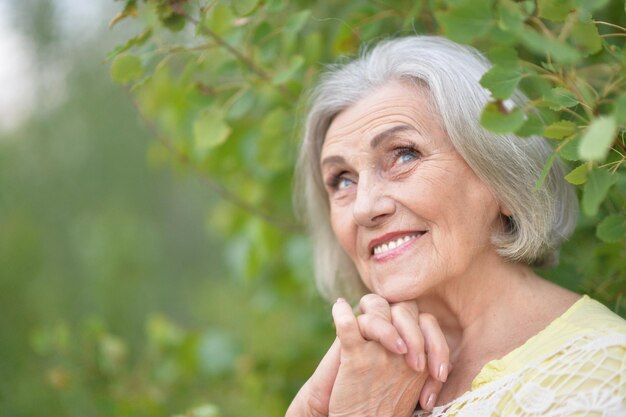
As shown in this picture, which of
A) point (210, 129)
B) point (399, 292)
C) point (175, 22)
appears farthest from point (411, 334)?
point (175, 22)

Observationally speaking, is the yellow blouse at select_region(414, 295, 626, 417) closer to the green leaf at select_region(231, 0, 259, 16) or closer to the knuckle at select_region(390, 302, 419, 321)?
the knuckle at select_region(390, 302, 419, 321)

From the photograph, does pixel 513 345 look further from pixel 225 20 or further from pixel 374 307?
pixel 225 20

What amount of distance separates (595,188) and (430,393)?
744 mm

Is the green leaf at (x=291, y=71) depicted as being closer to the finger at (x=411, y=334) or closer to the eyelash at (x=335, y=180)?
the eyelash at (x=335, y=180)

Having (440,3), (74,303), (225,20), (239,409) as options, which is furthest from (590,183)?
(74,303)

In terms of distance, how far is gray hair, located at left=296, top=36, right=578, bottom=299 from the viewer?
1.99 meters

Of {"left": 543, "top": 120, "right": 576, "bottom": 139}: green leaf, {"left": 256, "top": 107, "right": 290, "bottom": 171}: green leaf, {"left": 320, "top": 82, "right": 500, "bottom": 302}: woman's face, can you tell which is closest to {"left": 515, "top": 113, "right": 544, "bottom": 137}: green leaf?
{"left": 543, "top": 120, "right": 576, "bottom": 139}: green leaf

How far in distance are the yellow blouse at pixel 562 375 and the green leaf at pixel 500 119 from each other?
1.96 feet

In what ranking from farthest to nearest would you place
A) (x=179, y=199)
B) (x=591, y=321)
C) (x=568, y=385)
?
(x=179, y=199)
(x=591, y=321)
(x=568, y=385)

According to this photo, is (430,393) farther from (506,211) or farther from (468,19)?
(468,19)

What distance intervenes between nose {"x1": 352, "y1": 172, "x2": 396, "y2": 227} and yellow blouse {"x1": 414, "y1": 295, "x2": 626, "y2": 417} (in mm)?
474

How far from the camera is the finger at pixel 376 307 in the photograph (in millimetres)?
1898

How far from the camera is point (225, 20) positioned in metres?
2.22

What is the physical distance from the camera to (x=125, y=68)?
214cm
